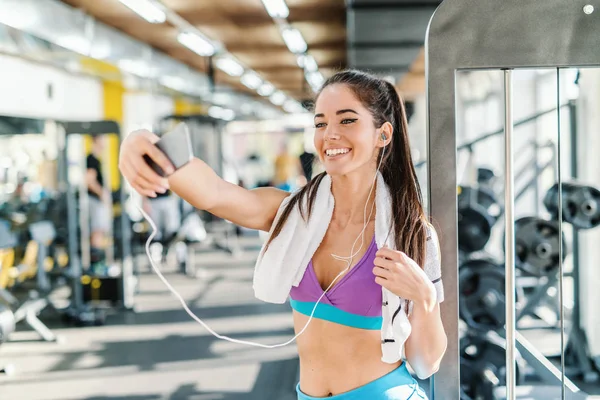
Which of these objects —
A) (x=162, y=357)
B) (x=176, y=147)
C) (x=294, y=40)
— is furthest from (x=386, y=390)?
(x=294, y=40)

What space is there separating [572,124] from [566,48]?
10.4 feet

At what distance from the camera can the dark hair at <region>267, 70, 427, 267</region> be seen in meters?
1.29

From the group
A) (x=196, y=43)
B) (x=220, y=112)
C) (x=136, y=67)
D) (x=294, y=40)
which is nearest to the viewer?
(x=196, y=43)

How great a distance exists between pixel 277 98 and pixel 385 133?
57.2 ft

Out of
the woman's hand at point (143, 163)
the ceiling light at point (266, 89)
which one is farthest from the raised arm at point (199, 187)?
the ceiling light at point (266, 89)

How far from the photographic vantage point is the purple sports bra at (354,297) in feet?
4.22

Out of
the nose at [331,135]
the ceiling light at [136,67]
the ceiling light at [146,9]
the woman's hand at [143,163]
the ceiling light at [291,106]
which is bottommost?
the woman's hand at [143,163]

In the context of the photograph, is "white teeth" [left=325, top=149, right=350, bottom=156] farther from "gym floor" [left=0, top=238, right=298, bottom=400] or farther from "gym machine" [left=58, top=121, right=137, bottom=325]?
"gym machine" [left=58, top=121, right=137, bottom=325]

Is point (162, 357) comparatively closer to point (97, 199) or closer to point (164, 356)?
point (164, 356)

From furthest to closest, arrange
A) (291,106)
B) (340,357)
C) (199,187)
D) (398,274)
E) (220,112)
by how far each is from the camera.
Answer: (291,106) < (220,112) < (340,357) < (199,187) < (398,274)

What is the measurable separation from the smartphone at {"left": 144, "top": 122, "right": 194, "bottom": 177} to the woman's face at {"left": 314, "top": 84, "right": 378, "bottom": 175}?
360 mm

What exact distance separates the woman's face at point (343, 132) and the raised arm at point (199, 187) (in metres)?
0.18

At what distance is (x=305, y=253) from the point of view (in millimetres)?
1353

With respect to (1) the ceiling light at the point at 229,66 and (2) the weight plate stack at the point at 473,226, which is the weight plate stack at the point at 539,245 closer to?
(2) the weight plate stack at the point at 473,226
